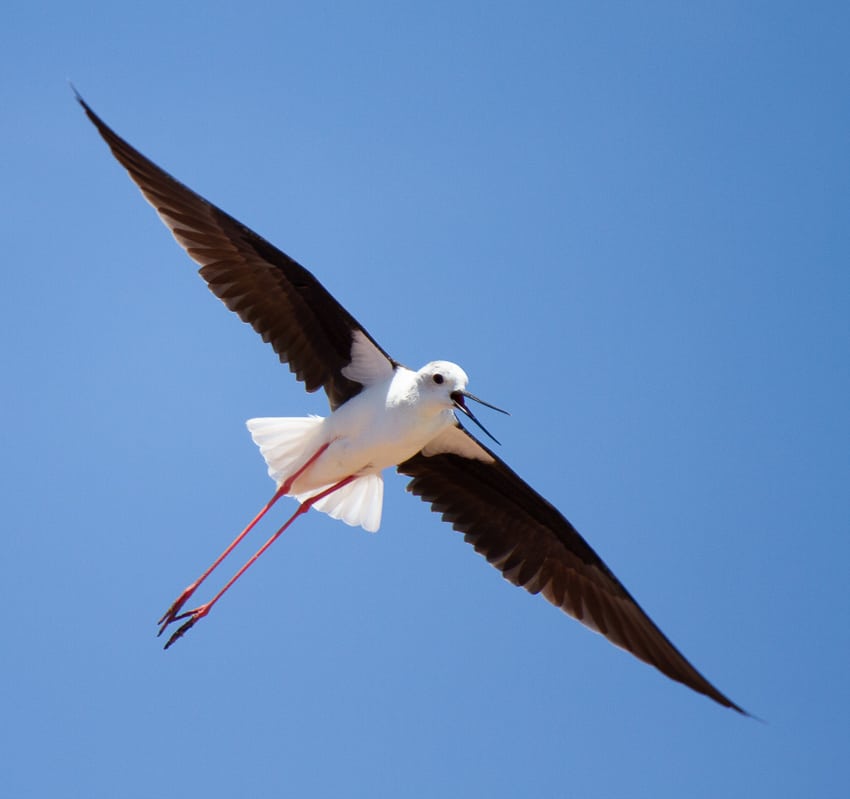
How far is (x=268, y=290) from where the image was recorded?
9180 millimetres

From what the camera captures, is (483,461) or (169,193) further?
(483,461)

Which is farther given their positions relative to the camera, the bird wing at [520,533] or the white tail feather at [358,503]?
the bird wing at [520,533]

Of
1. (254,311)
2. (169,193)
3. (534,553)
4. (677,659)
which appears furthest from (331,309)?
(677,659)

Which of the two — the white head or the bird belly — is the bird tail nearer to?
the bird belly

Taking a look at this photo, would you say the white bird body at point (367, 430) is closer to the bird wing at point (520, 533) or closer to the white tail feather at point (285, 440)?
the white tail feather at point (285, 440)

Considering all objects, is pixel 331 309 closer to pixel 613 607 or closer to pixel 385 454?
pixel 385 454

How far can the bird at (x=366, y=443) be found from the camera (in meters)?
8.93

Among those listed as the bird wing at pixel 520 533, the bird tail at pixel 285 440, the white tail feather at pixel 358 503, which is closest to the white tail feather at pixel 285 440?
the bird tail at pixel 285 440

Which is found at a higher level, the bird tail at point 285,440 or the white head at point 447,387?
the white head at point 447,387

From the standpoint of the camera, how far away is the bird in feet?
29.3

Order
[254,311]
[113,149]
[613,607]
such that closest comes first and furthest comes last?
[113,149] < [254,311] < [613,607]

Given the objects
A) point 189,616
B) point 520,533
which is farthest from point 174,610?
point 520,533

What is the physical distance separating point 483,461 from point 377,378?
1.20m

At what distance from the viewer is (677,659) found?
9555 millimetres
